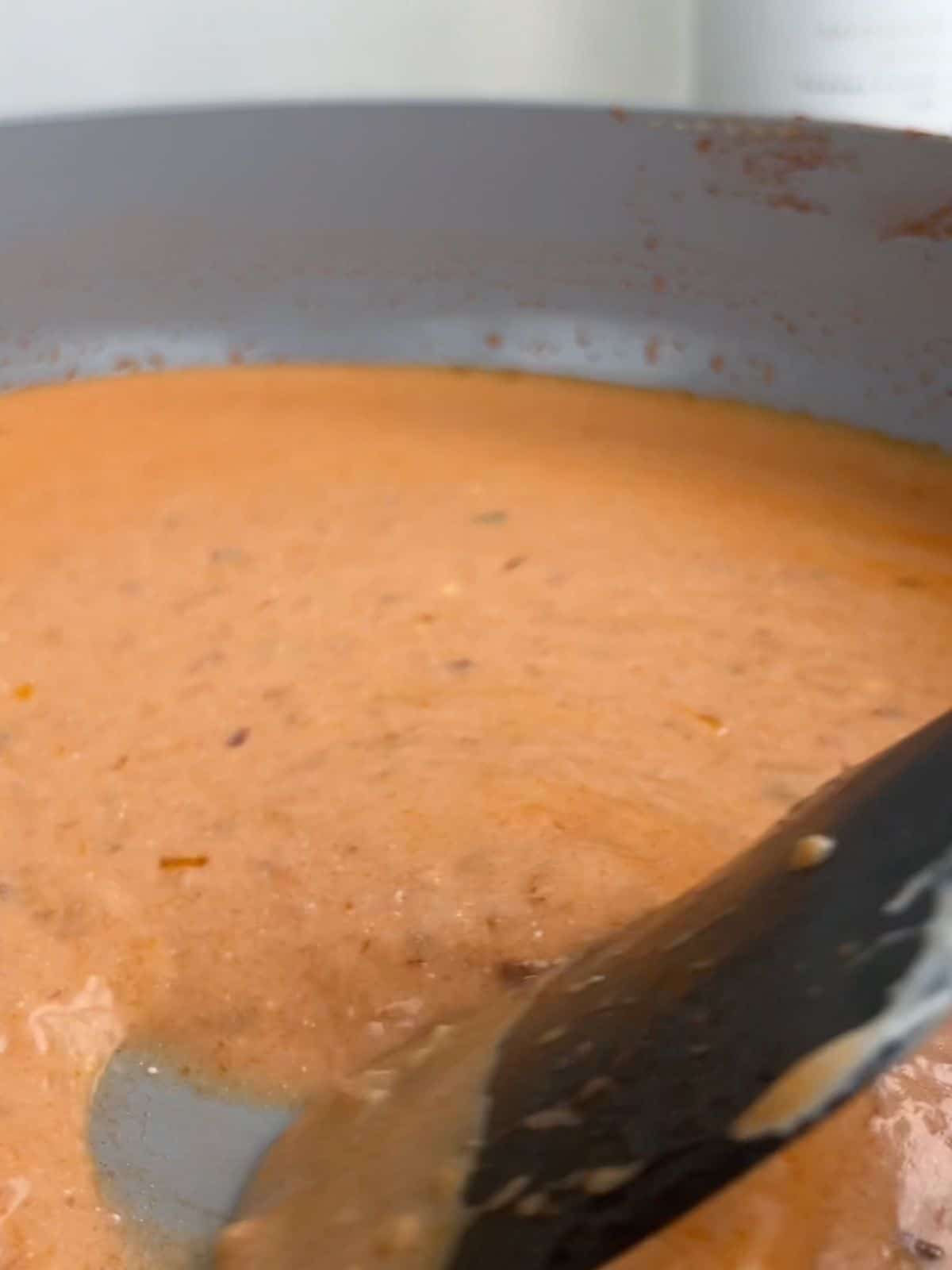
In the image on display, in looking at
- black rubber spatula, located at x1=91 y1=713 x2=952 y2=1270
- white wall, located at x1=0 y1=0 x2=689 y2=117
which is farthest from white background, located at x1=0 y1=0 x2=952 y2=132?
black rubber spatula, located at x1=91 y1=713 x2=952 y2=1270

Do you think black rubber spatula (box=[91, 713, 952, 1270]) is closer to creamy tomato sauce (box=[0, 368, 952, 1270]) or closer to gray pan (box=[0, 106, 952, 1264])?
creamy tomato sauce (box=[0, 368, 952, 1270])

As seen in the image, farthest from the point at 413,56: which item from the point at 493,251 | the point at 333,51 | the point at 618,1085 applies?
the point at 618,1085

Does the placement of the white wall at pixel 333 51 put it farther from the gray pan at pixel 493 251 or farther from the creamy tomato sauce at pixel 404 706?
the creamy tomato sauce at pixel 404 706

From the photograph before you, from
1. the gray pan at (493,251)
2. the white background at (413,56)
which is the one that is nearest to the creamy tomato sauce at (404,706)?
the gray pan at (493,251)

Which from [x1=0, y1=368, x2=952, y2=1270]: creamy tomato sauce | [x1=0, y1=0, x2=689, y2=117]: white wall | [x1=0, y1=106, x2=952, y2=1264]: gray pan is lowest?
[x1=0, y1=368, x2=952, y2=1270]: creamy tomato sauce

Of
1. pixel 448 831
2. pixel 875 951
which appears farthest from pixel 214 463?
pixel 875 951
